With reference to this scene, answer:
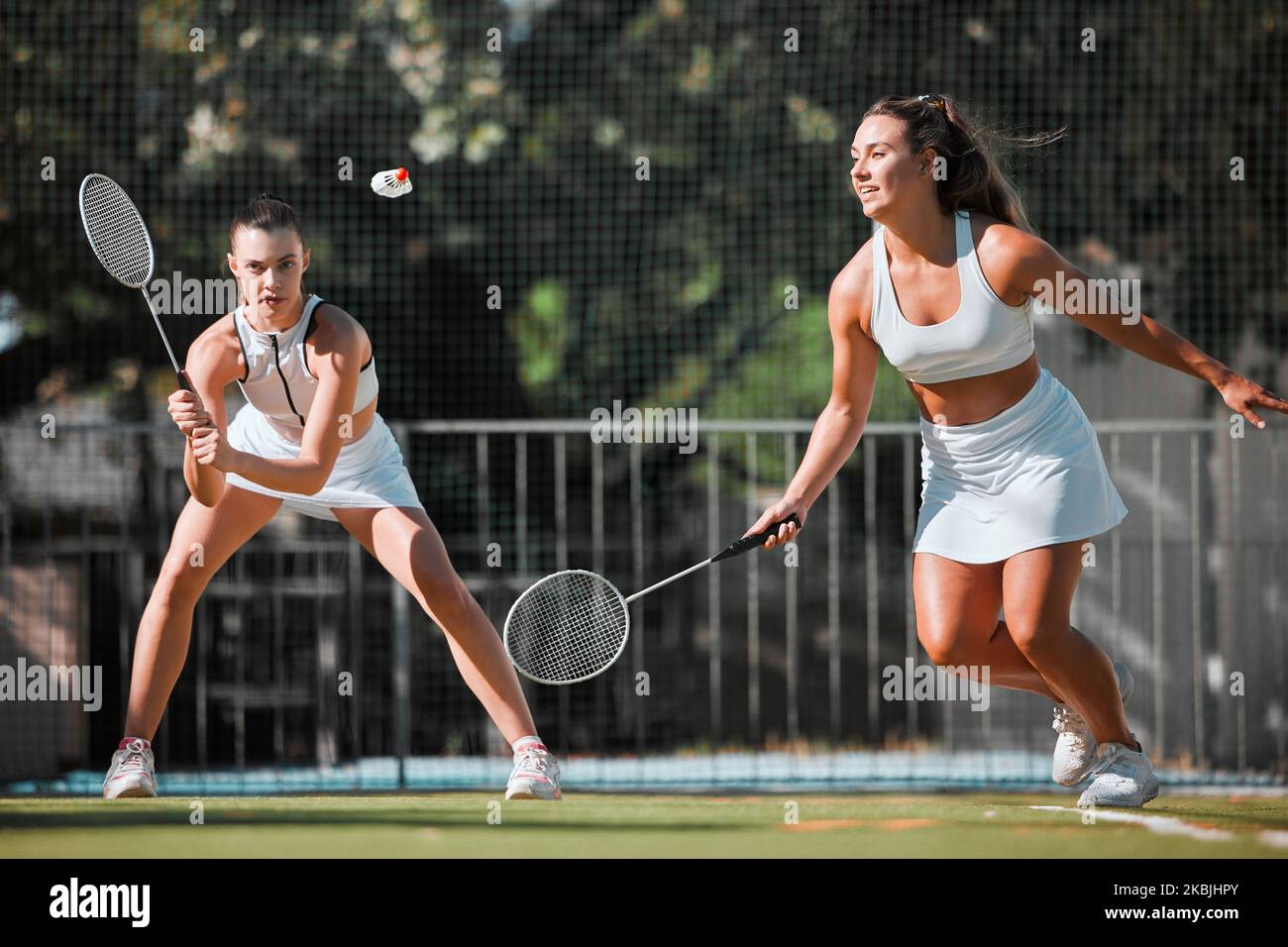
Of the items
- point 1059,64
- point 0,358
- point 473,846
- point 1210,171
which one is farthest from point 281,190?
point 473,846

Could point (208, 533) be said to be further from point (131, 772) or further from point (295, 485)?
point (131, 772)

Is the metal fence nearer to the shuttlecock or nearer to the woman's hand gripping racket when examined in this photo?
the woman's hand gripping racket

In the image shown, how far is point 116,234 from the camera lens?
16.1 feet

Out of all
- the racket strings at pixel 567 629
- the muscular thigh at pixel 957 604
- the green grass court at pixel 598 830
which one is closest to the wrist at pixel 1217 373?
the muscular thigh at pixel 957 604

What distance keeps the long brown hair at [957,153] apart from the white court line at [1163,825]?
1.72 metres

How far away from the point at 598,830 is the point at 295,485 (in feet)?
4.60

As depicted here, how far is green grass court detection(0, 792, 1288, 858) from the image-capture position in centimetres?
428

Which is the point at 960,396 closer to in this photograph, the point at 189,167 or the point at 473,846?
the point at 473,846

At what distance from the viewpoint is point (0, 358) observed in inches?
439

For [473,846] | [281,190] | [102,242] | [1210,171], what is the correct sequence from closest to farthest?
1. [473,846]
2. [102,242]
3. [1210,171]
4. [281,190]

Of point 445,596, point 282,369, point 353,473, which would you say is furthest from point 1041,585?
point 282,369

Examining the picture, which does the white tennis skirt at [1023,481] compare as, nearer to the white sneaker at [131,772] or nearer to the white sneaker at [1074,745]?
the white sneaker at [1074,745]

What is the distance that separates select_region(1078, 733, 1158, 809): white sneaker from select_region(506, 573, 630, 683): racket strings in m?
1.46

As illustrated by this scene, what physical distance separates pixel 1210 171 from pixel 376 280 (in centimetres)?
571
